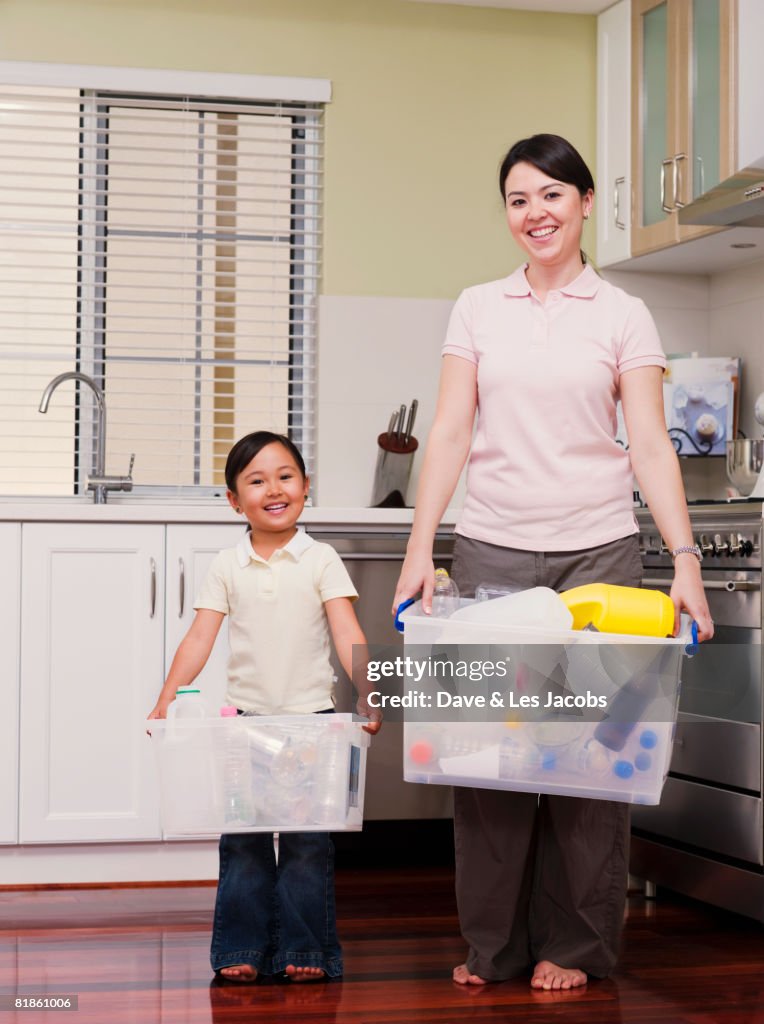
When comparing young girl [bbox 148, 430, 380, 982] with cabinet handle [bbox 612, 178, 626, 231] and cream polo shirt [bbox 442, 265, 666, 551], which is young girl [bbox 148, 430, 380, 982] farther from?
cabinet handle [bbox 612, 178, 626, 231]

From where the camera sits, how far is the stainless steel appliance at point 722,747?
2588 millimetres

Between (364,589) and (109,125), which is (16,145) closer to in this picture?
(109,125)

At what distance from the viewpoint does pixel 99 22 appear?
11.8 ft

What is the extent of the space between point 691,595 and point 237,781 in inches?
30.7

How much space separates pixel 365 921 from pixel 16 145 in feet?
8.02

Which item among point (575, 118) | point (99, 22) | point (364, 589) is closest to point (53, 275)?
point (99, 22)

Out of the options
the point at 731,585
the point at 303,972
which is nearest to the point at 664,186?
the point at 731,585

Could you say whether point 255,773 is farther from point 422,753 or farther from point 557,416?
point 557,416

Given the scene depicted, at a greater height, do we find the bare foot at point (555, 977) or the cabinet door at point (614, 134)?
the cabinet door at point (614, 134)

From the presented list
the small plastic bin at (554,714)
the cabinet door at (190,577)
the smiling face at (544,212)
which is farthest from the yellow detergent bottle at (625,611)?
the cabinet door at (190,577)

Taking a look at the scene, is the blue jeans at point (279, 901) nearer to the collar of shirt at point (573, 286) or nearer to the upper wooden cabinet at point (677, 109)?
the collar of shirt at point (573, 286)

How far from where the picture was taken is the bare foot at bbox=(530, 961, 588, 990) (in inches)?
85.0

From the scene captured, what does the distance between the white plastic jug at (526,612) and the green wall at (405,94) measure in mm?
1991

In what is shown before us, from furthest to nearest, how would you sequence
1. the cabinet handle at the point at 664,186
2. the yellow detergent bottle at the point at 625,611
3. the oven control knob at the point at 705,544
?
1. the cabinet handle at the point at 664,186
2. the oven control knob at the point at 705,544
3. the yellow detergent bottle at the point at 625,611
